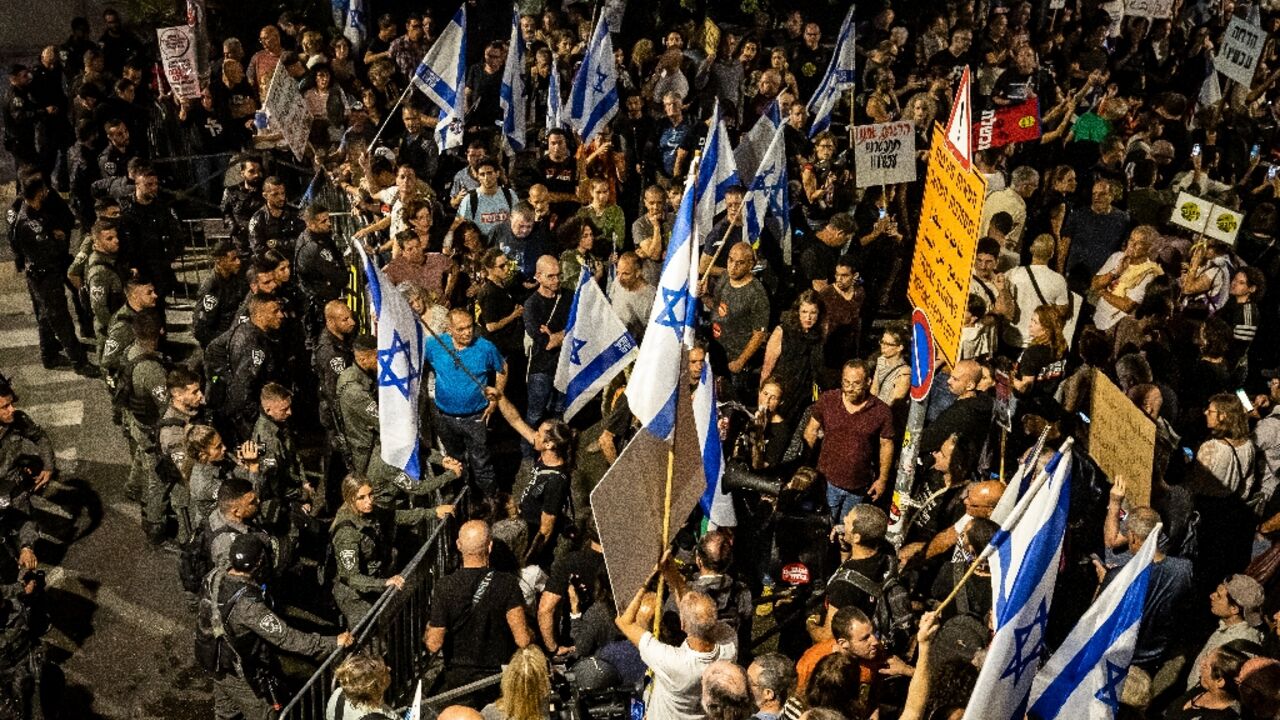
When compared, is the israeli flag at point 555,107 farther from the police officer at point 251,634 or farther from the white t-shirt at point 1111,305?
the police officer at point 251,634

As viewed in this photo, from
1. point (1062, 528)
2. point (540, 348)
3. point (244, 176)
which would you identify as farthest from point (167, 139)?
point (1062, 528)

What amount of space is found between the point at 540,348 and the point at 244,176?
171 inches

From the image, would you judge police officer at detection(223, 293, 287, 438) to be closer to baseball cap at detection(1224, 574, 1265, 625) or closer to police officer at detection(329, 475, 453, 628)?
police officer at detection(329, 475, 453, 628)

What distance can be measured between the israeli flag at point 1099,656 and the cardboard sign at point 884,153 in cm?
662

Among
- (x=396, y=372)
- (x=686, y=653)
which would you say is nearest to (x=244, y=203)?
(x=396, y=372)

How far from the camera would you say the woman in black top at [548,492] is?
8516 mm

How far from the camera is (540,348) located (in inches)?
420

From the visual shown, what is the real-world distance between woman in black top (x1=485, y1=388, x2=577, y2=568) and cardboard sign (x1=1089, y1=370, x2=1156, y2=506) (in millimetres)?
3571

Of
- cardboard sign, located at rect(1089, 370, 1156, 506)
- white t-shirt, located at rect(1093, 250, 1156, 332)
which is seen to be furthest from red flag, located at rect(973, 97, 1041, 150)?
cardboard sign, located at rect(1089, 370, 1156, 506)

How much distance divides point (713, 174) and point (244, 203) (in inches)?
201

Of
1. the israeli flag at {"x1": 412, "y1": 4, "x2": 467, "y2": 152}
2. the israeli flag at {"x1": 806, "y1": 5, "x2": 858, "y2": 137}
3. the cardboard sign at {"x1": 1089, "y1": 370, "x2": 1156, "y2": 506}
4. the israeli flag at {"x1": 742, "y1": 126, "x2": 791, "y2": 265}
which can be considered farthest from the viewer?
the israeli flag at {"x1": 806, "y1": 5, "x2": 858, "y2": 137}

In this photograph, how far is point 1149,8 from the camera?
20.0 m

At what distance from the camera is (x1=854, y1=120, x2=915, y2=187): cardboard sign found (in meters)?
12.0

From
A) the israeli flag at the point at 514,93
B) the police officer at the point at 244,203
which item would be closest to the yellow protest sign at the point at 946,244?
the israeli flag at the point at 514,93
